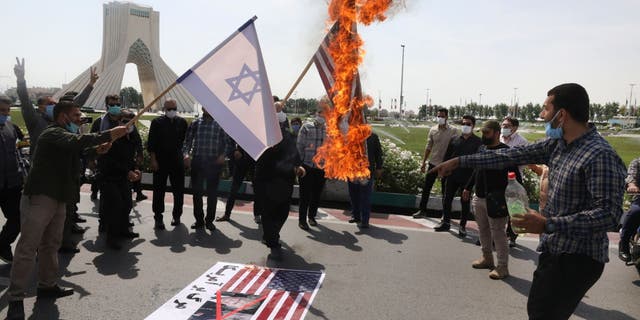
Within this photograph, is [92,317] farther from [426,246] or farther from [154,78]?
[154,78]

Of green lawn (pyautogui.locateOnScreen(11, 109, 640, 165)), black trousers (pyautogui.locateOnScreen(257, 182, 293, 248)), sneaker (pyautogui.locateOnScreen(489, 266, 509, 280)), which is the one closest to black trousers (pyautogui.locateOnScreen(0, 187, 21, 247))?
black trousers (pyautogui.locateOnScreen(257, 182, 293, 248))

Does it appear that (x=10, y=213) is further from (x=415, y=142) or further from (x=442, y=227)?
(x=415, y=142)

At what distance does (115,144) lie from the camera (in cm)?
655

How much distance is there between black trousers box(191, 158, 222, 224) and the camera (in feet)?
24.2

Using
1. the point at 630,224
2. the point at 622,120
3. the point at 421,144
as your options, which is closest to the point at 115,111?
the point at 630,224

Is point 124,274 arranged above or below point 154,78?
below

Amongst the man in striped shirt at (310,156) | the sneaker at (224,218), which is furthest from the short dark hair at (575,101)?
the sneaker at (224,218)

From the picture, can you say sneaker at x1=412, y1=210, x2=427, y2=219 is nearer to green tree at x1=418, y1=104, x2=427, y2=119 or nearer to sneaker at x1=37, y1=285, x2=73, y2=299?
sneaker at x1=37, y1=285, x2=73, y2=299

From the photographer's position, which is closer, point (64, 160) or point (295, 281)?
point (64, 160)

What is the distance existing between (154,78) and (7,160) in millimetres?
74835

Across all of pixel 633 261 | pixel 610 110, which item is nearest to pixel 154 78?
pixel 633 261

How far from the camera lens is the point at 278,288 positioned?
500 centimetres

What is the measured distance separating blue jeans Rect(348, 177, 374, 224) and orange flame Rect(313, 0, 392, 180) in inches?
52.0

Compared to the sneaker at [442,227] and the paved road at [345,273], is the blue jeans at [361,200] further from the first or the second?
the sneaker at [442,227]
